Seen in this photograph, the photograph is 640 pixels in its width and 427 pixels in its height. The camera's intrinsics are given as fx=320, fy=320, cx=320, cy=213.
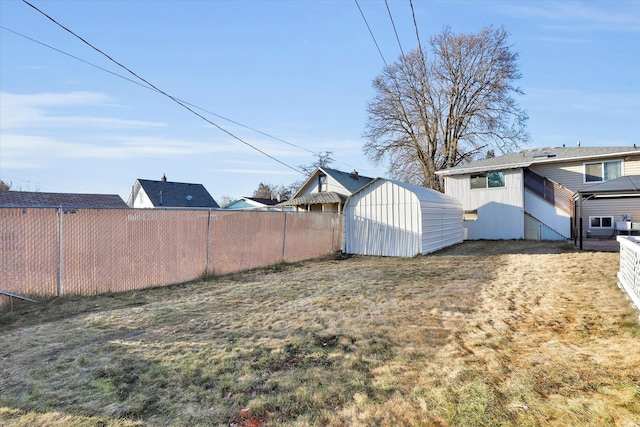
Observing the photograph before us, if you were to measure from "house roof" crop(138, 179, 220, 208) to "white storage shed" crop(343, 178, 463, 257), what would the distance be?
19.8 meters

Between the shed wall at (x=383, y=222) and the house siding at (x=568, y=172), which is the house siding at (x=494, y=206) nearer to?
the house siding at (x=568, y=172)

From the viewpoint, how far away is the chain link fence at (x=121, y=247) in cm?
555

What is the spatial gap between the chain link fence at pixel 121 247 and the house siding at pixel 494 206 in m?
12.3

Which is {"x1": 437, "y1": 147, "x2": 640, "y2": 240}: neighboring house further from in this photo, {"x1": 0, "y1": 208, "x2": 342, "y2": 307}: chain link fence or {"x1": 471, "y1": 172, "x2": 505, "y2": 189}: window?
{"x1": 0, "y1": 208, "x2": 342, "y2": 307}: chain link fence

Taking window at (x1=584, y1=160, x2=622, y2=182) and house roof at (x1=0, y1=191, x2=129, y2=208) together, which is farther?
house roof at (x1=0, y1=191, x2=129, y2=208)

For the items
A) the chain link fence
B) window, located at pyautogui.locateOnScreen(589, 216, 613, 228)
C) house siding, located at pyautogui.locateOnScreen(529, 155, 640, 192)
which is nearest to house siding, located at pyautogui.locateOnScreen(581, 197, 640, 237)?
window, located at pyautogui.locateOnScreen(589, 216, 613, 228)

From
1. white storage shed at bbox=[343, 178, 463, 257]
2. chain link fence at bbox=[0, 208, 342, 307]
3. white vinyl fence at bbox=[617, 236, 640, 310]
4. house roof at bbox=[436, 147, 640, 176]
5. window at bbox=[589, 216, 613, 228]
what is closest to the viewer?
white vinyl fence at bbox=[617, 236, 640, 310]

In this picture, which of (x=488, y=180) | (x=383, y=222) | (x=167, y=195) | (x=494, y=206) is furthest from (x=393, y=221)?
(x=167, y=195)

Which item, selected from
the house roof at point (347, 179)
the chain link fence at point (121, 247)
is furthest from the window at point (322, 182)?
the chain link fence at point (121, 247)

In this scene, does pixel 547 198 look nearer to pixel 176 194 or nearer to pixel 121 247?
pixel 121 247

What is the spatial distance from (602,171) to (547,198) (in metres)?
3.06

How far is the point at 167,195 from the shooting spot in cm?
2845

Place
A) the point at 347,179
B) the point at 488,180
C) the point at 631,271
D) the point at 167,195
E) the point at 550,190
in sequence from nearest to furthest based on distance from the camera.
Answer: the point at 631,271 → the point at 550,190 → the point at 488,180 → the point at 347,179 → the point at 167,195

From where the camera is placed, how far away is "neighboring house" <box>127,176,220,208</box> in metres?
27.4
